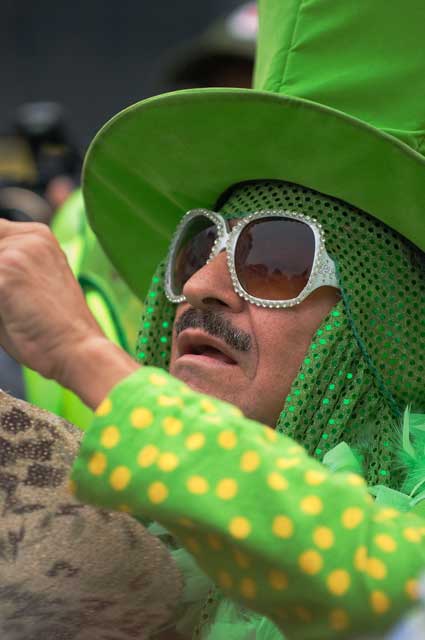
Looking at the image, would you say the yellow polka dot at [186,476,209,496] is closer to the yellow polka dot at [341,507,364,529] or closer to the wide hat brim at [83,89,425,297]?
the yellow polka dot at [341,507,364,529]

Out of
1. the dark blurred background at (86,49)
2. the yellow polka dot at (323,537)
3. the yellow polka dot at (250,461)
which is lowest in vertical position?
the dark blurred background at (86,49)

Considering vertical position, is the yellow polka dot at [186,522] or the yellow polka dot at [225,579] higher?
the yellow polka dot at [186,522]

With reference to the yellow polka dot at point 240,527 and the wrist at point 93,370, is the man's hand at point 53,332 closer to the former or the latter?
the wrist at point 93,370

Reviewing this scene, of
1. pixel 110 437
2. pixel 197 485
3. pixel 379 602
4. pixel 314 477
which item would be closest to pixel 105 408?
pixel 110 437

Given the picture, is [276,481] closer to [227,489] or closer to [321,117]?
[227,489]

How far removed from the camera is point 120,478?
1197 millimetres

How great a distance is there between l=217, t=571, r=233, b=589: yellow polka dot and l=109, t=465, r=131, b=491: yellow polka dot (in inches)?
6.0

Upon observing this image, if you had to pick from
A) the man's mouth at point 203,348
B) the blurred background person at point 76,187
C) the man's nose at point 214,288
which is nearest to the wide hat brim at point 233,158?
the man's nose at point 214,288

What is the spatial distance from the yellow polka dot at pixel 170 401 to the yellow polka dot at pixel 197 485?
0.09m

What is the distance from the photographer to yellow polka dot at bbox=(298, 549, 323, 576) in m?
1.17

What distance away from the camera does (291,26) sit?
1.87 m

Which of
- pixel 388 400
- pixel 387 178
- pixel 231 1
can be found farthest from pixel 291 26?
pixel 231 1

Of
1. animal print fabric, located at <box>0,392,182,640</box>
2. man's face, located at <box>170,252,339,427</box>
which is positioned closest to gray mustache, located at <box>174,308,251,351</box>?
man's face, located at <box>170,252,339,427</box>

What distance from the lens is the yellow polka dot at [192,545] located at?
4.01ft
